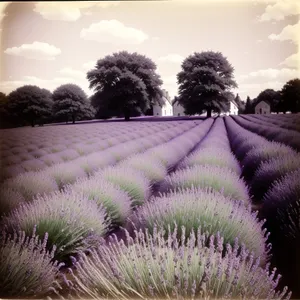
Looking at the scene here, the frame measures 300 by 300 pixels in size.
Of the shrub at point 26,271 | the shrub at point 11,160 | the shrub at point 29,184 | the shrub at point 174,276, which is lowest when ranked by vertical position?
the shrub at point 26,271

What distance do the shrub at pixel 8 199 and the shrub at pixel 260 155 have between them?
2.50 meters

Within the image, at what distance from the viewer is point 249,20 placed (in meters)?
2.69

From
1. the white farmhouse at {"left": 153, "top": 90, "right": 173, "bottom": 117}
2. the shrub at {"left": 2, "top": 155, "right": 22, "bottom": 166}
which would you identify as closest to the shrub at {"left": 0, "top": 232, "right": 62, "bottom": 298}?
the shrub at {"left": 2, "top": 155, "right": 22, "bottom": 166}

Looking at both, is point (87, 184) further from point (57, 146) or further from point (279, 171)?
point (279, 171)

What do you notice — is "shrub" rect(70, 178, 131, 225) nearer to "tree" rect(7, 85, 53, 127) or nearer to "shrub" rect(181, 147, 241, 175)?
"tree" rect(7, 85, 53, 127)

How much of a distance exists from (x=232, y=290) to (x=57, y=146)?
2.72m

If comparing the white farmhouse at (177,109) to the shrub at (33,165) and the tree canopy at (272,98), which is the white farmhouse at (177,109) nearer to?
the tree canopy at (272,98)

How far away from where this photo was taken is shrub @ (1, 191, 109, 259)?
7.82 feet

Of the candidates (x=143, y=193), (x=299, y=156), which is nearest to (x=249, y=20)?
(x=299, y=156)

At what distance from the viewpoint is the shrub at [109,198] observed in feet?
9.52

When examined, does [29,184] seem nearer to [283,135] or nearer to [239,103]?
[239,103]

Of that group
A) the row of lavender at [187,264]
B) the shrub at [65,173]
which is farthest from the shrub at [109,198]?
the row of lavender at [187,264]

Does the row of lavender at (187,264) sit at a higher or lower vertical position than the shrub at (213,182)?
lower

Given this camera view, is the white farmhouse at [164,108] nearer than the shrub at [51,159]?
Yes
